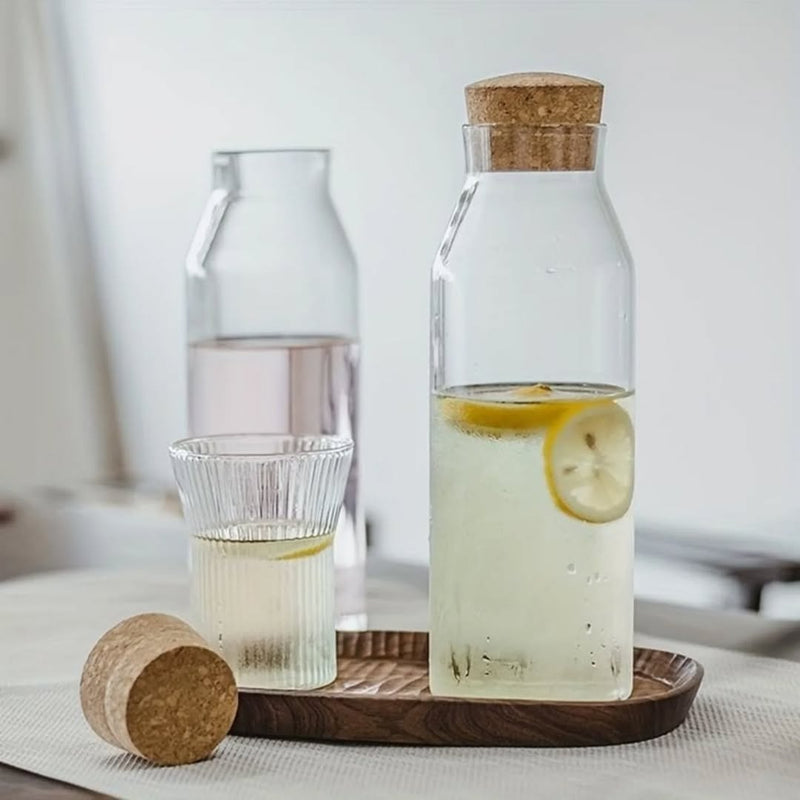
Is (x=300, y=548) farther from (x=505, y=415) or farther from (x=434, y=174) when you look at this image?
(x=434, y=174)

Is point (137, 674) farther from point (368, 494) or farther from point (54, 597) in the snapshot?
point (368, 494)

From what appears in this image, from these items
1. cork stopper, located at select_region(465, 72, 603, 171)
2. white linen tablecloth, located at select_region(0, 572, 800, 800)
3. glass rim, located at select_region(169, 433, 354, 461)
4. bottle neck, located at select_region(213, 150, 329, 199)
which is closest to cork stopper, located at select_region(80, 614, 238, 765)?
white linen tablecloth, located at select_region(0, 572, 800, 800)

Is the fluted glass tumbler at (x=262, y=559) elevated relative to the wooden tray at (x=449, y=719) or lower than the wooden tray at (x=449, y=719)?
elevated

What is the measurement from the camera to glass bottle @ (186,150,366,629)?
1323 mm

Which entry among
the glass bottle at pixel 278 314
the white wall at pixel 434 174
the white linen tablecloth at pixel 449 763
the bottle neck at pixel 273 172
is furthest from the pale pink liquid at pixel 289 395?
the white wall at pixel 434 174

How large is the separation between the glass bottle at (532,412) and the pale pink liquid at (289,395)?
0.36 meters

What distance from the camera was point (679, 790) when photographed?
84cm

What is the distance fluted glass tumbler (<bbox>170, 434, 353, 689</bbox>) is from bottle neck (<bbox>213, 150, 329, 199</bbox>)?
39 cm

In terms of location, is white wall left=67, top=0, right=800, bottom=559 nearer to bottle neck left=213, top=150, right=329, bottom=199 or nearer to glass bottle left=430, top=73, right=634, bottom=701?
bottle neck left=213, top=150, right=329, bottom=199

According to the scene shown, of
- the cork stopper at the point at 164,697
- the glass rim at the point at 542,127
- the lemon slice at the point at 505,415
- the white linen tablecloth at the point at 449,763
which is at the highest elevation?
Result: the glass rim at the point at 542,127

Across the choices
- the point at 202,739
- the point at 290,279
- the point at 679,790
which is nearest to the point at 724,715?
the point at 679,790

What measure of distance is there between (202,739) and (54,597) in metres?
0.51

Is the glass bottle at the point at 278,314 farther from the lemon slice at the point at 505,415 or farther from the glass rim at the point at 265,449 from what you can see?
the lemon slice at the point at 505,415

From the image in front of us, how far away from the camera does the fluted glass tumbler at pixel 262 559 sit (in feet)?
3.19
